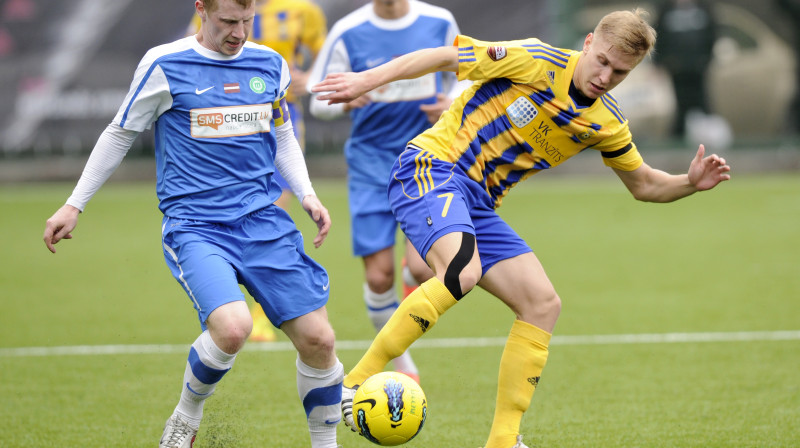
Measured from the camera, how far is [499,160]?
4250 millimetres

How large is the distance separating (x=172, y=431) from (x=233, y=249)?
80cm

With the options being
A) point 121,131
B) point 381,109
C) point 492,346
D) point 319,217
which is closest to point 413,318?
point 319,217

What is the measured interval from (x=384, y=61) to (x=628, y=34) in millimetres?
2041

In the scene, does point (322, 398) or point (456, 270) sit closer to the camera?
point (456, 270)

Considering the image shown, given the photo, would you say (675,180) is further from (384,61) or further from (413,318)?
(384,61)

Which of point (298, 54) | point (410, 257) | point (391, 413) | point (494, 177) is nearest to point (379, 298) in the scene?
point (410, 257)

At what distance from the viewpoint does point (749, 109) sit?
1591 cm

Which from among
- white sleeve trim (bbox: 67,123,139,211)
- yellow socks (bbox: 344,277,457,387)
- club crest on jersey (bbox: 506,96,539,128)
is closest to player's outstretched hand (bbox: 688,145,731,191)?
club crest on jersey (bbox: 506,96,539,128)

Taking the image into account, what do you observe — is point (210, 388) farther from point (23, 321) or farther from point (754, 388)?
point (23, 321)

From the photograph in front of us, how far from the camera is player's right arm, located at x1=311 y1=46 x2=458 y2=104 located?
389 cm

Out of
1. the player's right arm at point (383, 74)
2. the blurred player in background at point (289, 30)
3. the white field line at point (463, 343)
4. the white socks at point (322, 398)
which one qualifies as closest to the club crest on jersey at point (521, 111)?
the player's right arm at point (383, 74)

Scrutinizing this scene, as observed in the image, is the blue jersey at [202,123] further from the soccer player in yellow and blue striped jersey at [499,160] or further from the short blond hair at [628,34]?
the short blond hair at [628,34]

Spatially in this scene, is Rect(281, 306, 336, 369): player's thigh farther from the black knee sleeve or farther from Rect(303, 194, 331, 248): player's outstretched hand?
the black knee sleeve

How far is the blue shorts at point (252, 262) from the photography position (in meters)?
3.78
